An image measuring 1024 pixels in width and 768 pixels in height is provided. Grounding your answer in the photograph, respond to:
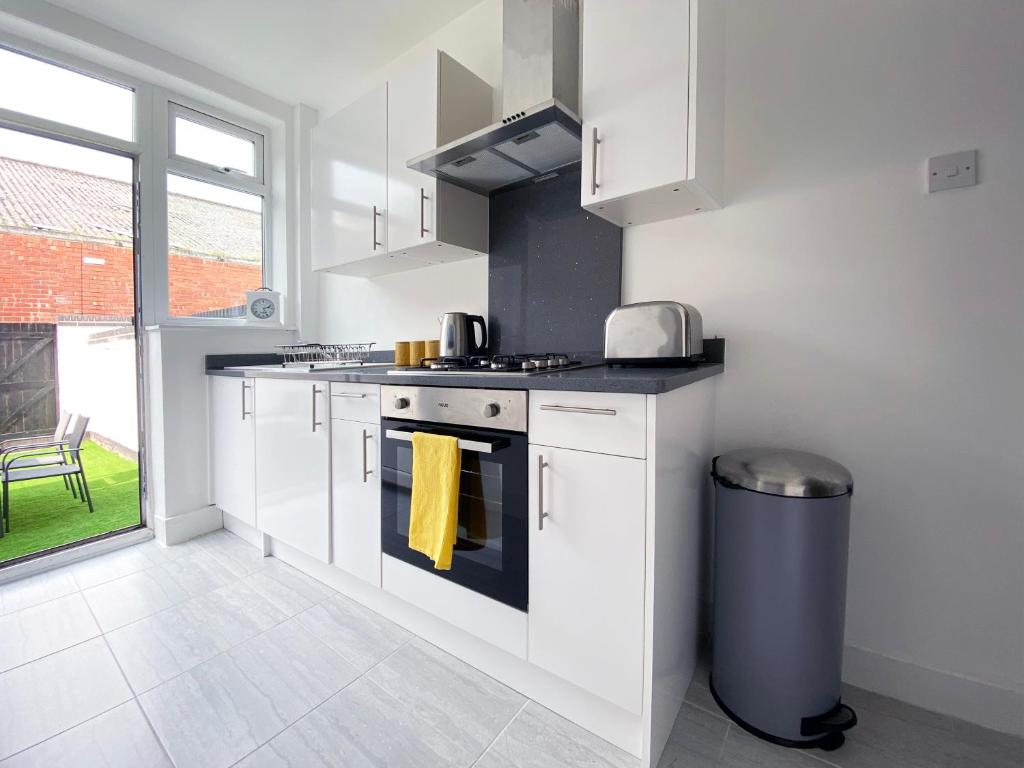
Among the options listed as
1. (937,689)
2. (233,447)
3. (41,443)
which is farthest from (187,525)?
(937,689)

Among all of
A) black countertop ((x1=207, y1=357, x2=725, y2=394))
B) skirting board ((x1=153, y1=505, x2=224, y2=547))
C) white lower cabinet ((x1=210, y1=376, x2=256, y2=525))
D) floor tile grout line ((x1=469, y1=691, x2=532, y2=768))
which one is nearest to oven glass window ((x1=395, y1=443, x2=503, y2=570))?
black countertop ((x1=207, y1=357, x2=725, y2=394))

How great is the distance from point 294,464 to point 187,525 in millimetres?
1123

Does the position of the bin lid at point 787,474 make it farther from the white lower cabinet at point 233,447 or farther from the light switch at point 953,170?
the white lower cabinet at point 233,447

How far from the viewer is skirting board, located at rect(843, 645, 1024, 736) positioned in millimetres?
1221

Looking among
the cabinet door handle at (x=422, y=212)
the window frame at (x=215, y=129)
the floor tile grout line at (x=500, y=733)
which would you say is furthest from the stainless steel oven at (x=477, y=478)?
the window frame at (x=215, y=129)

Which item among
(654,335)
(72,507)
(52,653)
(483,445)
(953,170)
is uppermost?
(953,170)

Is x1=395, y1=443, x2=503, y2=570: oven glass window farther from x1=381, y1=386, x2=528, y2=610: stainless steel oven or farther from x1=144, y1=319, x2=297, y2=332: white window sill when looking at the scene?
x1=144, y1=319, x2=297, y2=332: white window sill

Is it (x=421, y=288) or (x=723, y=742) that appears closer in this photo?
(x=723, y=742)

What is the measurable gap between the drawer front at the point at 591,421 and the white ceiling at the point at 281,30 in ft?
7.25

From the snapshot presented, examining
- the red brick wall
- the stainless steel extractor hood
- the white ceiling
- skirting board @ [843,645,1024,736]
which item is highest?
the white ceiling

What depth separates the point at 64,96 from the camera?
2.31 m

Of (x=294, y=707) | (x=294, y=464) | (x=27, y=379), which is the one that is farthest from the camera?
(x=27, y=379)

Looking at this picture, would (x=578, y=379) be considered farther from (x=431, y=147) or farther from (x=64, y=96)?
(x=64, y=96)

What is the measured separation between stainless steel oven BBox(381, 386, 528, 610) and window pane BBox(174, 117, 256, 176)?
8.00 ft
